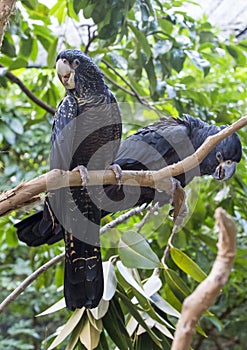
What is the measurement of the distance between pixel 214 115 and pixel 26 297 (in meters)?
1.40

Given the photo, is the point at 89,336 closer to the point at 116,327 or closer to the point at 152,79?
the point at 116,327

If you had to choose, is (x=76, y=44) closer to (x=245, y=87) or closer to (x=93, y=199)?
(x=245, y=87)

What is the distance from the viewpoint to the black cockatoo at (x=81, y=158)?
1146mm

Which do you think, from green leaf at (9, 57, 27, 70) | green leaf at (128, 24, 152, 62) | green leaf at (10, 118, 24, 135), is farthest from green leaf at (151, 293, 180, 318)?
green leaf at (10, 118, 24, 135)

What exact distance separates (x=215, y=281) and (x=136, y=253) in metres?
0.76

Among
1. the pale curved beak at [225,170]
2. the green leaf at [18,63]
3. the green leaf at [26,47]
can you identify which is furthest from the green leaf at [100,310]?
the green leaf at [26,47]

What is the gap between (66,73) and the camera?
1.25 meters

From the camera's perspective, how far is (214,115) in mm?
1815

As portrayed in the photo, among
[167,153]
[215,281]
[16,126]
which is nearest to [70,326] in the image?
[167,153]

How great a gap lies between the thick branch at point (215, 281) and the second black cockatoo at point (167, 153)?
0.91m

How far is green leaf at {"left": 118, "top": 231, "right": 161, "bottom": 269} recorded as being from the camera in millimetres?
1153

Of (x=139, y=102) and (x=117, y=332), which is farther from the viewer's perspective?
(x=139, y=102)

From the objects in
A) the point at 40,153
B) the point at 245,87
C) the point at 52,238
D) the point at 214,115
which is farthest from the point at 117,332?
the point at 40,153

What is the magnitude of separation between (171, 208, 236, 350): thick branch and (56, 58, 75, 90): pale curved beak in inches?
35.4
